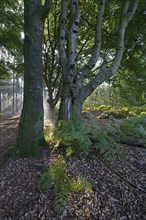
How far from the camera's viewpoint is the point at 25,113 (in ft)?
11.5

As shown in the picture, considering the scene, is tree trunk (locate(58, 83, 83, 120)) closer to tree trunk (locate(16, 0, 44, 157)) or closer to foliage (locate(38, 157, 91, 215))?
tree trunk (locate(16, 0, 44, 157))

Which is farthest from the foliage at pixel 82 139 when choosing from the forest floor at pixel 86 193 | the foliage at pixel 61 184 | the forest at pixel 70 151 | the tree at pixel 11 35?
the tree at pixel 11 35

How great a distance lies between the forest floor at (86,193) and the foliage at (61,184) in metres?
0.07

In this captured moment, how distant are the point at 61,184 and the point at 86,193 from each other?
304mm

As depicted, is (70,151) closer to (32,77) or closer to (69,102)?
(69,102)

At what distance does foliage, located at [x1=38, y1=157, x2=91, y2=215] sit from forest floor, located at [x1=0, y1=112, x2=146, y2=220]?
7 centimetres

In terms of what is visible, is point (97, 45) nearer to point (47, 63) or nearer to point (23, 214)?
point (23, 214)

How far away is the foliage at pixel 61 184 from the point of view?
2.34 m

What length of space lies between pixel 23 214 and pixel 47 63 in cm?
610

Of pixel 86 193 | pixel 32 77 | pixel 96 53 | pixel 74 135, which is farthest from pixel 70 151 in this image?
pixel 96 53

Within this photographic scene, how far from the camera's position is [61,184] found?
2.49m

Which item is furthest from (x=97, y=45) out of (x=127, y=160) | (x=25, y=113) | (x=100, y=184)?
(x=100, y=184)

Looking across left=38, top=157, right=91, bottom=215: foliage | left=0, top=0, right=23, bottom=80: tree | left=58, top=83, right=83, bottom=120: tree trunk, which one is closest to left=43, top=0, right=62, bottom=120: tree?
left=0, top=0, right=23, bottom=80: tree

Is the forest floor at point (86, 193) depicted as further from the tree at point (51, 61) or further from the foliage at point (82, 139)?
the tree at point (51, 61)
